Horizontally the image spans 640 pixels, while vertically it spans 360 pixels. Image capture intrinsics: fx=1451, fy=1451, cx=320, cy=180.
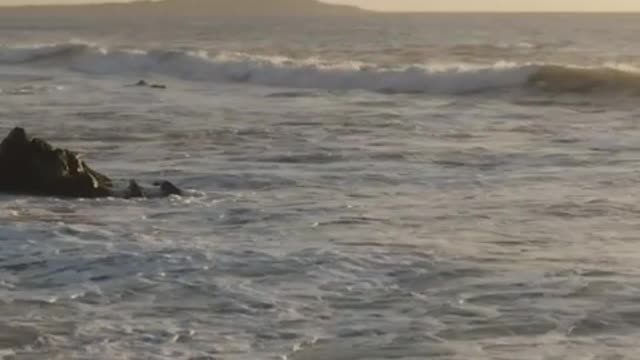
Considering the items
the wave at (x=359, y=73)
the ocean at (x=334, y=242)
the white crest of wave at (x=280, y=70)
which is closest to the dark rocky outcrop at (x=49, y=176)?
the ocean at (x=334, y=242)

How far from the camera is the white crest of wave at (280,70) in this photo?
41.1 meters

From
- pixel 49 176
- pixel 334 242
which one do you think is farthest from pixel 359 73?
pixel 334 242

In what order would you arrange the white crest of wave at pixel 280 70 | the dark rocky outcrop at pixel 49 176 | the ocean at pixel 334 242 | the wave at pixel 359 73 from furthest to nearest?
the white crest of wave at pixel 280 70
the wave at pixel 359 73
the dark rocky outcrop at pixel 49 176
the ocean at pixel 334 242

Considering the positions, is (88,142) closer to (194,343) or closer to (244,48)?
(194,343)

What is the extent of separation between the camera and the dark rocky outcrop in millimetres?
15836

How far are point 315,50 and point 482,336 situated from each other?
62012 mm

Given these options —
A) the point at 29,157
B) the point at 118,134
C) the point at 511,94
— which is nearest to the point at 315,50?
the point at 511,94

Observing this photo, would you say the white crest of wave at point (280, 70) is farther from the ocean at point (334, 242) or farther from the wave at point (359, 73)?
the ocean at point (334, 242)

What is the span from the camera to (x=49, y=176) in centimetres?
1609

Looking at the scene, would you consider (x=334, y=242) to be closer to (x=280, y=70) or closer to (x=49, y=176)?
(x=49, y=176)

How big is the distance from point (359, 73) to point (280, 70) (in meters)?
3.46

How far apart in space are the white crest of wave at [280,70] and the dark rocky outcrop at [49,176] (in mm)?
24021

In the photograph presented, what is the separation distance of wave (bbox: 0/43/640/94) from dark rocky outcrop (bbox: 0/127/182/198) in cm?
2250

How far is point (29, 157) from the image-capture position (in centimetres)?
1591
